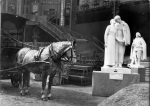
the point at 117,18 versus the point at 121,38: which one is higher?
the point at 117,18

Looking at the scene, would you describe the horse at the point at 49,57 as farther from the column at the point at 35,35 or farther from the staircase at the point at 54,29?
the staircase at the point at 54,29

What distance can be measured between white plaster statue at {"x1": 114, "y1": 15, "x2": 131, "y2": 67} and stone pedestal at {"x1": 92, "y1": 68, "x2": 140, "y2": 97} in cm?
68

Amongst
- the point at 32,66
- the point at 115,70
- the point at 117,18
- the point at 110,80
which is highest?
the point at 117,18

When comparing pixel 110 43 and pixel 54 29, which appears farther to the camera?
pixel 110 43

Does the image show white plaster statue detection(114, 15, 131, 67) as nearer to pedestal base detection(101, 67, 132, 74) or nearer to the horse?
pedestal base detection(101, 67, 132, 74)

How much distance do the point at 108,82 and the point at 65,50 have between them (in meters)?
2.05

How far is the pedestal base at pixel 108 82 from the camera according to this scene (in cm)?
540

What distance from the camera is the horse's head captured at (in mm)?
4082

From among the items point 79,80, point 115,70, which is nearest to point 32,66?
point 115,70

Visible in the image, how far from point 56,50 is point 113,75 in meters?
2.10

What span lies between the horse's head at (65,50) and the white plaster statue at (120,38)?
8.10ft

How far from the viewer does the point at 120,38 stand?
625 centimetres

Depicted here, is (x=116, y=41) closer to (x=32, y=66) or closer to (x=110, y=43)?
(x=110, y=43)

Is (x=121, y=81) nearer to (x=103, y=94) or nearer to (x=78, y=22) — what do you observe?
(x=103, y=94)
